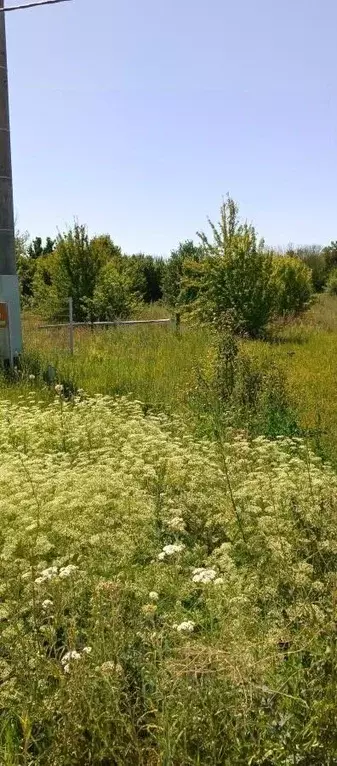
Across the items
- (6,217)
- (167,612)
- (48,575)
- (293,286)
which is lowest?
(167,612)

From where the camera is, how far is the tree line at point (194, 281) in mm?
15906

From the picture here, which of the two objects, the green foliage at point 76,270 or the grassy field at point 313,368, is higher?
the green foliage at point 76,270

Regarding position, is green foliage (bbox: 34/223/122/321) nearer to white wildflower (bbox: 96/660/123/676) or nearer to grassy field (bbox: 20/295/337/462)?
grassy field (bbox: 20/295/337/462)

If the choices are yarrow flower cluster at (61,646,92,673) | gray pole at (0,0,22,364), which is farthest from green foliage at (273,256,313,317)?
yarrow flower cluster at (61,646,92,673)

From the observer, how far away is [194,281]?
1711cm

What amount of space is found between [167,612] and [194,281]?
14692 millimetres

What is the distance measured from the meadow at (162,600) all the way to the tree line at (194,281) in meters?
5.47

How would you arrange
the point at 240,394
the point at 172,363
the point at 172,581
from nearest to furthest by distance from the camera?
1. the point at 172,581
2. the point at 240,394
3. the point at 172,363

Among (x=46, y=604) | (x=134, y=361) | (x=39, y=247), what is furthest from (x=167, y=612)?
(x=39, y=247)

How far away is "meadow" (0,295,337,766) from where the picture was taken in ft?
6.67

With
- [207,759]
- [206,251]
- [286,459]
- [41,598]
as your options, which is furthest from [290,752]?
[206,251]

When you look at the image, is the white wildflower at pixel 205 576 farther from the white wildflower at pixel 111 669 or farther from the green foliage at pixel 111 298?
the green foliage at pixel 111 298

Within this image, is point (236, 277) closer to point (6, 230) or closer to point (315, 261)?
point (6, 230)

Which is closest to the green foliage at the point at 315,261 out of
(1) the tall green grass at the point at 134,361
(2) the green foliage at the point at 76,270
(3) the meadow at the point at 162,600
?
(2) the green foliage at the point at 76,270
